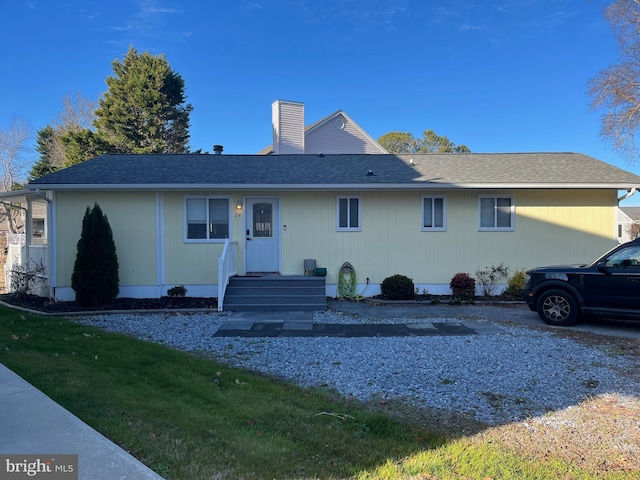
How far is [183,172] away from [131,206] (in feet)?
5.56

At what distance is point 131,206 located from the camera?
11078 millimetres

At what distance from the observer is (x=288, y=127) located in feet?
63.9

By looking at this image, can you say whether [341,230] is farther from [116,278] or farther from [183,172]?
[116,278]

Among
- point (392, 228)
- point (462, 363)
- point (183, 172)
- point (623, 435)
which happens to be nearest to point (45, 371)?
point (462, 363)

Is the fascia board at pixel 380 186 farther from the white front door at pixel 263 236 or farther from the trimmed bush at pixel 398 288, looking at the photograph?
the trimmed bush at pixel 398 288

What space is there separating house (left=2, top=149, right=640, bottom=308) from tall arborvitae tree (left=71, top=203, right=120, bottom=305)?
735 mm

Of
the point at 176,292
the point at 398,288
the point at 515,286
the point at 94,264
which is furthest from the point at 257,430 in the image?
the point at 515,286

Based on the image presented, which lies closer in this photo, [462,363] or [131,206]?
[462,363]

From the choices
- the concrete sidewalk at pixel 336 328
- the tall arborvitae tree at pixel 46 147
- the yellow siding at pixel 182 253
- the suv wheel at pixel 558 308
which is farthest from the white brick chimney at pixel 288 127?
the tall arborvitae tree at pixel 46 147

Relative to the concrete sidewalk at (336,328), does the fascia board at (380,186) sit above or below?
above

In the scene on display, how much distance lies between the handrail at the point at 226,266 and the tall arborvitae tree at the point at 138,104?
2137 centimetres

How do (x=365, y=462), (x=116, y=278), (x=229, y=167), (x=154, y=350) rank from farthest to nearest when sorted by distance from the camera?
(x=229, y=167)
(x=116, y=278)
(x=154, y=350)
(x=365, y=462)

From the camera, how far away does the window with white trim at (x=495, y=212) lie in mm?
11516

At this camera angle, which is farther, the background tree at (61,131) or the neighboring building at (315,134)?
the background tree at (61,131)
